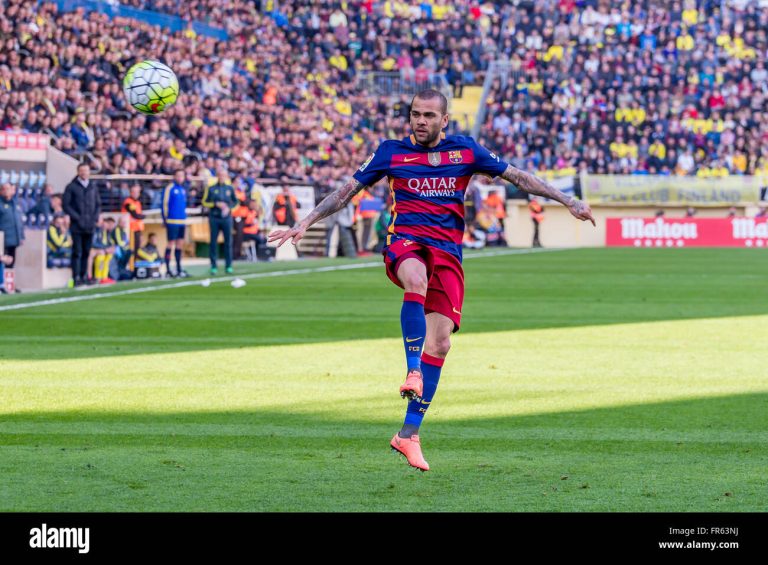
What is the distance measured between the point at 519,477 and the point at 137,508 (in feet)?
7.18

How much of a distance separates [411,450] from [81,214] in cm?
1721

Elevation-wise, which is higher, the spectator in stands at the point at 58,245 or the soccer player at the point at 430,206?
the soccer player at the point at 430,206

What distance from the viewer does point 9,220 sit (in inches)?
898

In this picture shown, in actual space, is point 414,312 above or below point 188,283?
above

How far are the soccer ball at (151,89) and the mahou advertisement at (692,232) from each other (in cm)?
3494

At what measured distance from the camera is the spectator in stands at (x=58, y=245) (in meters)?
24.9

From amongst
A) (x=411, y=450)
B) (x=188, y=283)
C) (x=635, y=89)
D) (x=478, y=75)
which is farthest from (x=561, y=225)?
(x=411, y=450)

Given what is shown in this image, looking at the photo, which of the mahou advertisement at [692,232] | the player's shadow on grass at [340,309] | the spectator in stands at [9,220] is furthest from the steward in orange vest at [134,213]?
the mahou advertisement at [692,232]

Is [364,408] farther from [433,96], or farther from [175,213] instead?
[175,213]

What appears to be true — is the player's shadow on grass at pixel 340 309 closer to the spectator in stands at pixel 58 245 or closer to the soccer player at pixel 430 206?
the spectator in stands at pixel 58 245

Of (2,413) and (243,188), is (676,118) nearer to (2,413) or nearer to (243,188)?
(243,188)

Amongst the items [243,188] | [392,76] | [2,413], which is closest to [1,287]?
[243,188]

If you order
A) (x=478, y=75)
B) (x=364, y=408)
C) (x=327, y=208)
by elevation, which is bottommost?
(x=364, y=408)

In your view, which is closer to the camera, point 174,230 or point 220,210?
point 174,230
